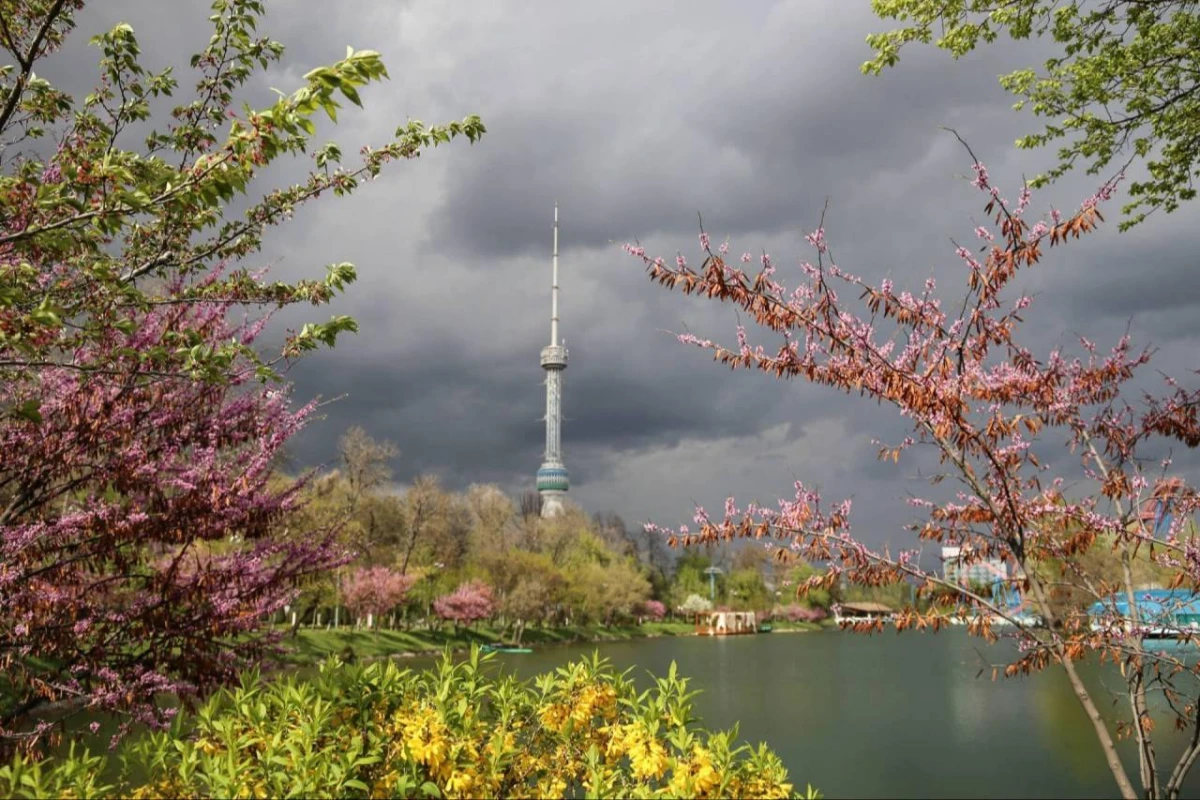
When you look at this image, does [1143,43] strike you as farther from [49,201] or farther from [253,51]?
[49,201]

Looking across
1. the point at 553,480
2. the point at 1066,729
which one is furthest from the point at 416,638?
the point at 553,480

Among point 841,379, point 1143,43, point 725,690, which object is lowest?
point 725,690

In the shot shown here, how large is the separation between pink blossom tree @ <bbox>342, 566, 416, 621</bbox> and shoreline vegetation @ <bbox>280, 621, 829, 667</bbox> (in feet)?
6.03

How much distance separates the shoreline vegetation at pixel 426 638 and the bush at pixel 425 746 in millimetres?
19633

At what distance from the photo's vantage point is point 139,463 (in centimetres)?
544

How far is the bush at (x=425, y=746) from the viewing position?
3066 millimetres

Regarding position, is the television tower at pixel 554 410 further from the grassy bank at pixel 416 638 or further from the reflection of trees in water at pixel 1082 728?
the reflection of trees in water at pixel 1082 728

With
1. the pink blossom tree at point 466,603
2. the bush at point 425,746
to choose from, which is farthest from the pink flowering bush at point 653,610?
the bush at point 425,746

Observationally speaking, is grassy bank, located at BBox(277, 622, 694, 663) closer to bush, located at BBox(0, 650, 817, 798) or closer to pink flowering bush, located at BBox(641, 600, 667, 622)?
pink flowering bush, located at BBox(641, 600, 667, 622)

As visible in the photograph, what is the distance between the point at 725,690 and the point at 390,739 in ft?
98.8

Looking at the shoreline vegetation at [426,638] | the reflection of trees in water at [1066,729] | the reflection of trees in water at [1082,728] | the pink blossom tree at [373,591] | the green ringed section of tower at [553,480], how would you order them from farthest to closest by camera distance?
the green ringed section of tower at [553,480], the pink blossom tree at [373,591], the shoreline vegetation at [426,638], the reflection of trees in water at [1066,729], the reflection of trees in water at [1082,728]

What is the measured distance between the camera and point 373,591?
1742 inches

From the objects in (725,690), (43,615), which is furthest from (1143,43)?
(725,690)

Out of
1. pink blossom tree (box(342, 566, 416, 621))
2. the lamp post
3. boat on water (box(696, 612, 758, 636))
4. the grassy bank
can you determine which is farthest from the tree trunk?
the lamp post
